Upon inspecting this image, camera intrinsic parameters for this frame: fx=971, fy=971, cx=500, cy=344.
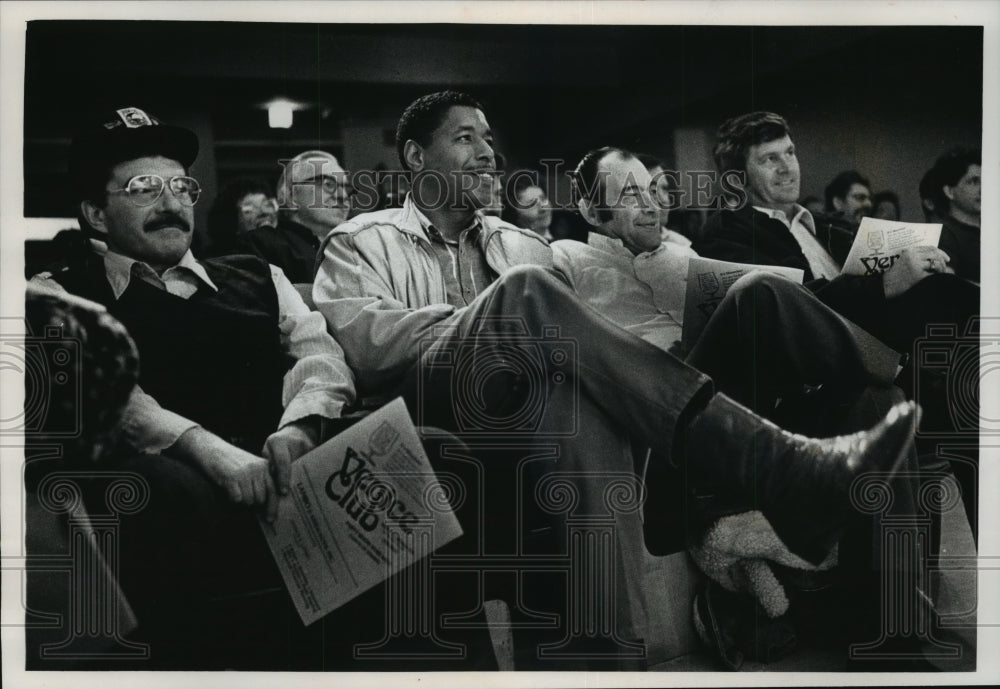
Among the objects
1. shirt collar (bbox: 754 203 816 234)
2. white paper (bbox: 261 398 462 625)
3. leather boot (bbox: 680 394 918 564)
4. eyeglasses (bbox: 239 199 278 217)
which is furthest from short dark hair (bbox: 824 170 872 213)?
eyeglasses (bbox: 239 199 278 217)

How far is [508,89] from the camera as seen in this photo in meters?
3.42

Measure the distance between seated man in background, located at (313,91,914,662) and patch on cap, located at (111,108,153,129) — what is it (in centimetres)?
76

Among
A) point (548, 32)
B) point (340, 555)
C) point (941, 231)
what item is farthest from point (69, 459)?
point (941, 231)

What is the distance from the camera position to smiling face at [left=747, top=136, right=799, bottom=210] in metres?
3.47

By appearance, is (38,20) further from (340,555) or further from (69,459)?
(340,555)

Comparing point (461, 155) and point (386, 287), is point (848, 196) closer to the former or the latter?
point (461, 155)

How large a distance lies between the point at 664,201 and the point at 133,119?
1.88 m

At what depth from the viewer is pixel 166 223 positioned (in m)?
3.36

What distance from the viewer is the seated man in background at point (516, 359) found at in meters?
3.37

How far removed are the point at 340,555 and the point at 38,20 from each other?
217 centimetres

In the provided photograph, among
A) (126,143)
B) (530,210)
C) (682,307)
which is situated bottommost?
(682,307)

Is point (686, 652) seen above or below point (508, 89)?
below

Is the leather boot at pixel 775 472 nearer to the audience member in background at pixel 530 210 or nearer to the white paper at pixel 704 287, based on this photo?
the white paper at pixel 704 287

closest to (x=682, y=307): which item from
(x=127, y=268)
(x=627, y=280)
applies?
(x=627, y=280)
